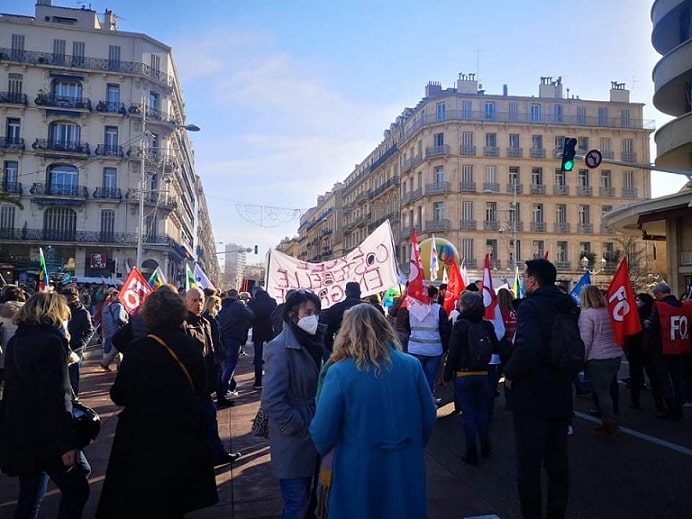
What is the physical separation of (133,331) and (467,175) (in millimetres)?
44176

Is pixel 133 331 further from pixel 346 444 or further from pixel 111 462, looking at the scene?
pixel 346 444

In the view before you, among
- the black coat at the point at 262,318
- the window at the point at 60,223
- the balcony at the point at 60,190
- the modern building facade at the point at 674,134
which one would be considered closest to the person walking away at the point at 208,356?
the black coat at the point at 262,318

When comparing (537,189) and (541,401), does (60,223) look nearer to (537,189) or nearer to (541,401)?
(537,189)

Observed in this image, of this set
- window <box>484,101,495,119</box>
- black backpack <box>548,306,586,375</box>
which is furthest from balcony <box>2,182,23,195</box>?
black backpack <box>548,306,586,375</box>

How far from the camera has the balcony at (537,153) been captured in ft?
156

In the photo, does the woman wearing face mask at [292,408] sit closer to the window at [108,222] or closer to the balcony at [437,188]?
the window at [108,222]

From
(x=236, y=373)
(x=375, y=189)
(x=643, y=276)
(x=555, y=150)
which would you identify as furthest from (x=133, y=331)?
(x=375, y=189)

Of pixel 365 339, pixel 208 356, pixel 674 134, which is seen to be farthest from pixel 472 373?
pixel 674 134

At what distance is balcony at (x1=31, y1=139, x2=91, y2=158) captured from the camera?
42281mm

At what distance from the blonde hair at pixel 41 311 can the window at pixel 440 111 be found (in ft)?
154

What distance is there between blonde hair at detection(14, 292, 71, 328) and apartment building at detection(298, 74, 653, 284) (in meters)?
43.7

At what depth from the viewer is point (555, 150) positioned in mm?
47312

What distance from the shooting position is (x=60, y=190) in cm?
4266

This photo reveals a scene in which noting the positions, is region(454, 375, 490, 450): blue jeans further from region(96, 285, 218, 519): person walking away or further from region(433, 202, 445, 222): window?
region(433, 202, 445, 222): window
